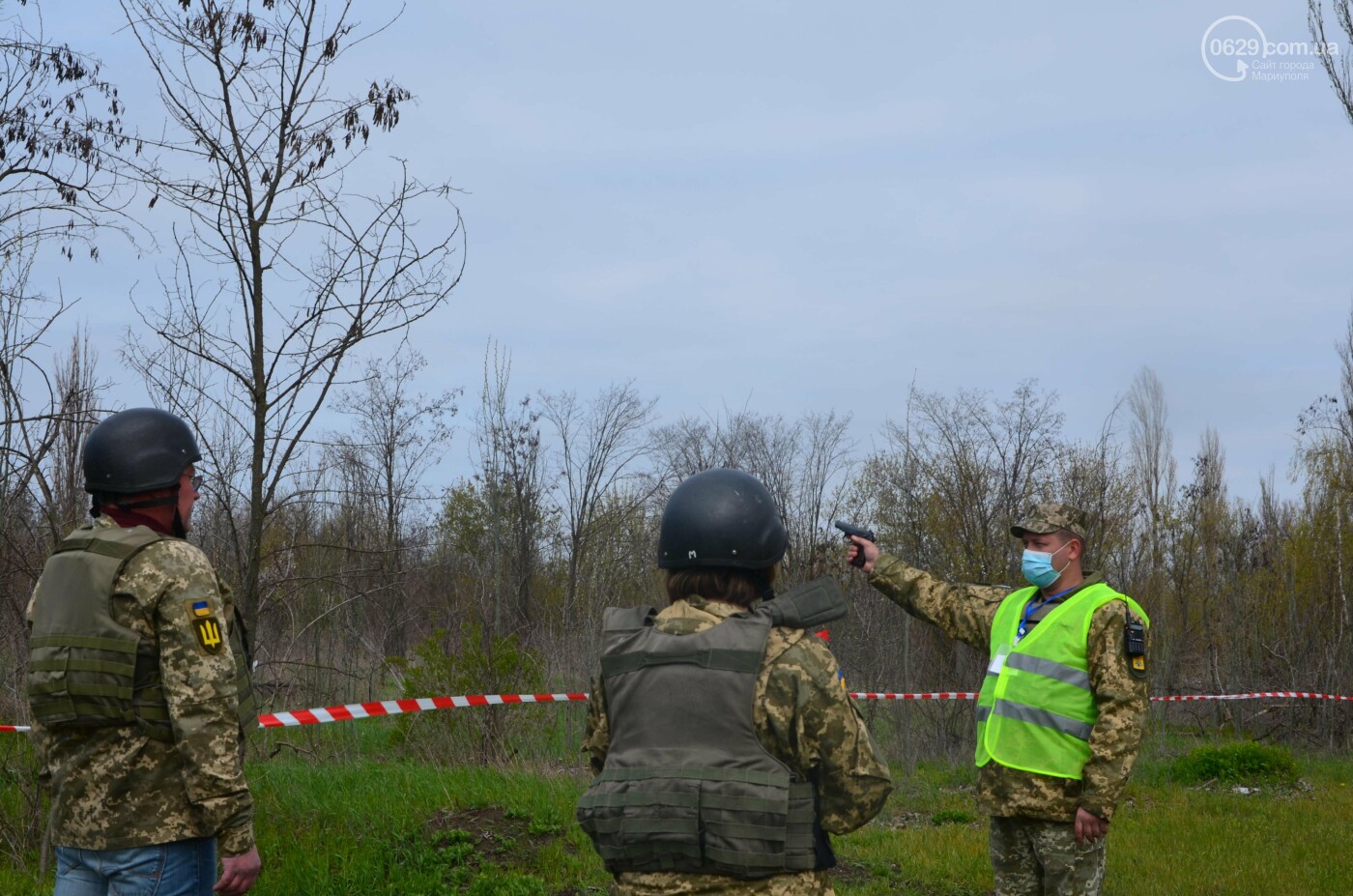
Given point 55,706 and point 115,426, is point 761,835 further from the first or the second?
point 115,426

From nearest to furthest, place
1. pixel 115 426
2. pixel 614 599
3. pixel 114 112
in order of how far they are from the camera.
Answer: pixel 115 426, pixel 114 112, pixel 614 599

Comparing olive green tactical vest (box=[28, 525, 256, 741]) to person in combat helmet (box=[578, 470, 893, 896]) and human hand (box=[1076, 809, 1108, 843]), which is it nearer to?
person in combat helmet (box=[578, 470, 893, 896])

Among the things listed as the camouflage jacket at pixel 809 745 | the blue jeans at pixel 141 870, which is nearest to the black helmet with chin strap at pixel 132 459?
the blue jeans at pixel 141 870

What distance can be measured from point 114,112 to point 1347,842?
10.4 metres

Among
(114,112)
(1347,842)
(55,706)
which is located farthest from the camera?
(1347,842)

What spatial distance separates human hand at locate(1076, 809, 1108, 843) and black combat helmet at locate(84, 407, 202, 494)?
12.0 ft

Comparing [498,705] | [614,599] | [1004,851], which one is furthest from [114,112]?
[614,599]

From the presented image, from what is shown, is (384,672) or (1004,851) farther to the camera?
(384,672)

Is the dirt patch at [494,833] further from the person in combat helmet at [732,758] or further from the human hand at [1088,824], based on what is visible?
the person in combat helmet at [732,758]

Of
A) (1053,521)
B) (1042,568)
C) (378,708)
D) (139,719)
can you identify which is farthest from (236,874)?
(378,708)

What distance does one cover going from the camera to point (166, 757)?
11.6ft

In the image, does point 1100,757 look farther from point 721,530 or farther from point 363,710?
point 363,710

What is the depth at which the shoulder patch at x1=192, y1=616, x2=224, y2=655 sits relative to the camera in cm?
351

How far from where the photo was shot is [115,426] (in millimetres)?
3752
